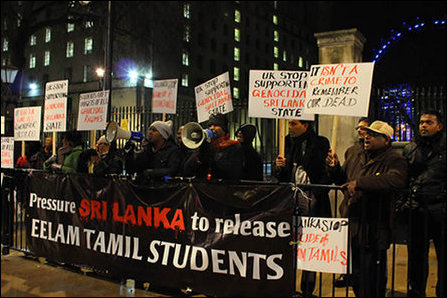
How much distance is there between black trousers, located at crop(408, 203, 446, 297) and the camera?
4.16 m

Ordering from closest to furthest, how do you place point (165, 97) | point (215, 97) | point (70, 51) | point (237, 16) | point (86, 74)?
point (215, 97)
point (165, 97)
point (86, 74)
point (70, 51)
point (237, 16)

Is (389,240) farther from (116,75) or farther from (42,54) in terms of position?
(42,54)

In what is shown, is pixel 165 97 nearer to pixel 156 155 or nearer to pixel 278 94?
pixel 156 155

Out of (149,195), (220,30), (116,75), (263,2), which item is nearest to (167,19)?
(116,75)

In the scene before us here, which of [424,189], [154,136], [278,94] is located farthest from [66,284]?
[424,189]

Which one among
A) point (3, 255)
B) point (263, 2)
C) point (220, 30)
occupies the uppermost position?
point (263, 2)

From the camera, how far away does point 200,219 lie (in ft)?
15.0

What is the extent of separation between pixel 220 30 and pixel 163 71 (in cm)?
2015

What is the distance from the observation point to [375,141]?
4.27 m

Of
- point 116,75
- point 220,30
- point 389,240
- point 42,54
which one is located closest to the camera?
point 389,240

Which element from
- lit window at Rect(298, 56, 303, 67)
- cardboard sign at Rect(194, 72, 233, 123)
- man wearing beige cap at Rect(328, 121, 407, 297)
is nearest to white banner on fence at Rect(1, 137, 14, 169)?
cardboard sign at Rect(194, 72, 233, 123)

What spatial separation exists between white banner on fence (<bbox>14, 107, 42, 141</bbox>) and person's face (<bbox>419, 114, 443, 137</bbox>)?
5.77 m

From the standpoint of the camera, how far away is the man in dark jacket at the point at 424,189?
4.25 meters

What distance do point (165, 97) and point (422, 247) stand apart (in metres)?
5.36
